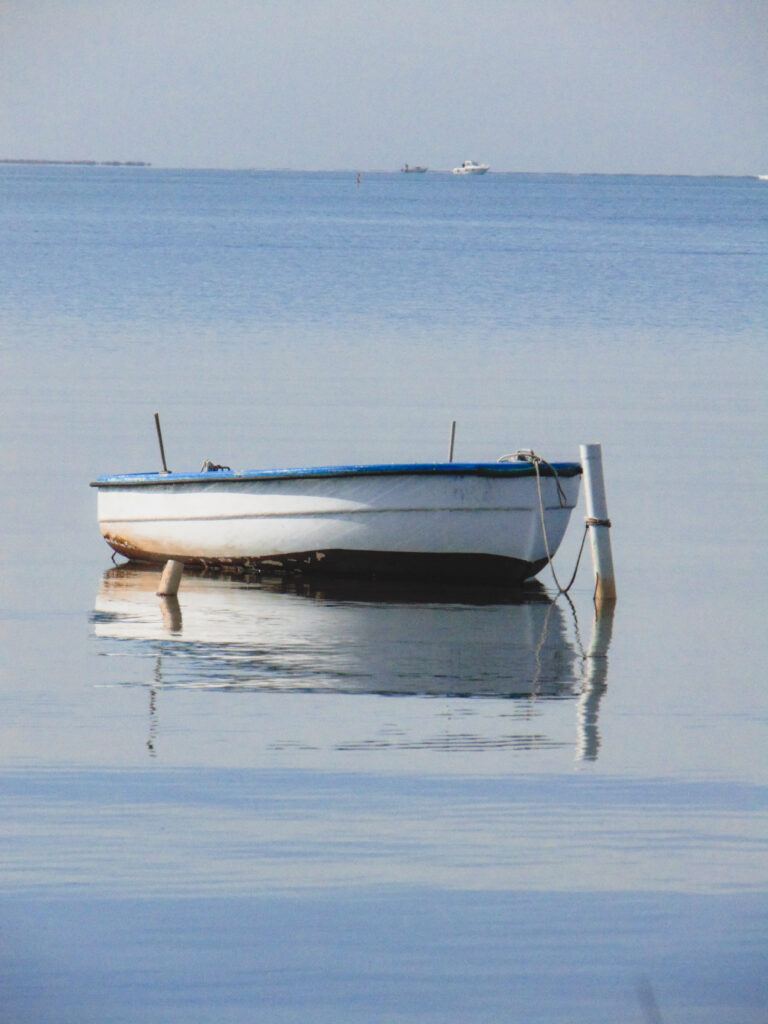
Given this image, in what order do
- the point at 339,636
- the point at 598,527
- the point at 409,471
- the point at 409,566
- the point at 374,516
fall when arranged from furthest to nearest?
the point at 409,566, the point at 374,516, the point at 409,471, the point at 598,527, the point at 339,636

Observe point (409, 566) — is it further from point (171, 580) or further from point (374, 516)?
point (171, 580)

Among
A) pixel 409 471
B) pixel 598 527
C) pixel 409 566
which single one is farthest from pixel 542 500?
pixel 409 566

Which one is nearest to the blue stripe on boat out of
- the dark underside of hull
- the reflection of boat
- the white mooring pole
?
the white mooring pole

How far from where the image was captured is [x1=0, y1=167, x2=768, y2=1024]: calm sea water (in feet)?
23.1

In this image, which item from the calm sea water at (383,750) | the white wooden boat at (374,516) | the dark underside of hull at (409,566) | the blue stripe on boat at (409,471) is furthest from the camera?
the dark underside of hull at (409,566)

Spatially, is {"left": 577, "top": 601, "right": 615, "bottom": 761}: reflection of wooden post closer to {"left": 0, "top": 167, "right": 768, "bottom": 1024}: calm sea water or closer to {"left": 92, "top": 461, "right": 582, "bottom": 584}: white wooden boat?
{"left": 0, "top": 167, "right": 768, "bottom": 1024}: calm sea water

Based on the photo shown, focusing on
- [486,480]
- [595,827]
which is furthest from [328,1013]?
[486,480]

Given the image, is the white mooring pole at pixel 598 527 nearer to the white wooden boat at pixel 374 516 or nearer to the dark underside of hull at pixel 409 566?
the white wooden boat at pixel 374 516

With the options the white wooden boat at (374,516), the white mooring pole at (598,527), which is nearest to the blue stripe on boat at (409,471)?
the white wooden boat at (374,516)

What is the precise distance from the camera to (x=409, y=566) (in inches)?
611

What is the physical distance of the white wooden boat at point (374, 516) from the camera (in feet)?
49.6

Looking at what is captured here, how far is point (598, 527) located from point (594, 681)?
2603 millimetres

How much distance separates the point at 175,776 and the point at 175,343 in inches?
1150

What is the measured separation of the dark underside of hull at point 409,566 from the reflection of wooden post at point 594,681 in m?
1.07
